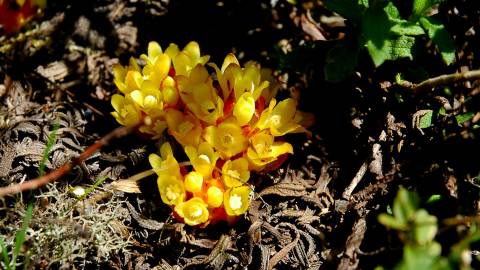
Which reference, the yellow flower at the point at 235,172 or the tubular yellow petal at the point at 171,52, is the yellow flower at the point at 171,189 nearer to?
the yellow flower at the point at 235,172

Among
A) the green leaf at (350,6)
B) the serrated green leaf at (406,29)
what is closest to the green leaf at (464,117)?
the serrated green leaf at (406,29)

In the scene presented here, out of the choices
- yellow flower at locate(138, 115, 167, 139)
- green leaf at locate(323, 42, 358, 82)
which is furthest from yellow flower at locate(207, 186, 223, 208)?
green leaf at locate(323, 42, 358, 82)

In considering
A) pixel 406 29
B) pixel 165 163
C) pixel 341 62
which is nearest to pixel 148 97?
pixel 165 163

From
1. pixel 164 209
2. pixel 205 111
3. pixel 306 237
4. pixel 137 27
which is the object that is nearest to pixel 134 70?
pixel 205 111

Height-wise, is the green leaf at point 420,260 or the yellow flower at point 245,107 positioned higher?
the green leaf at point 420,260

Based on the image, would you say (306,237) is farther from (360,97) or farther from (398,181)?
(360,97)

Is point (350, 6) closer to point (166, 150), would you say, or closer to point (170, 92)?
point (170, 92)
